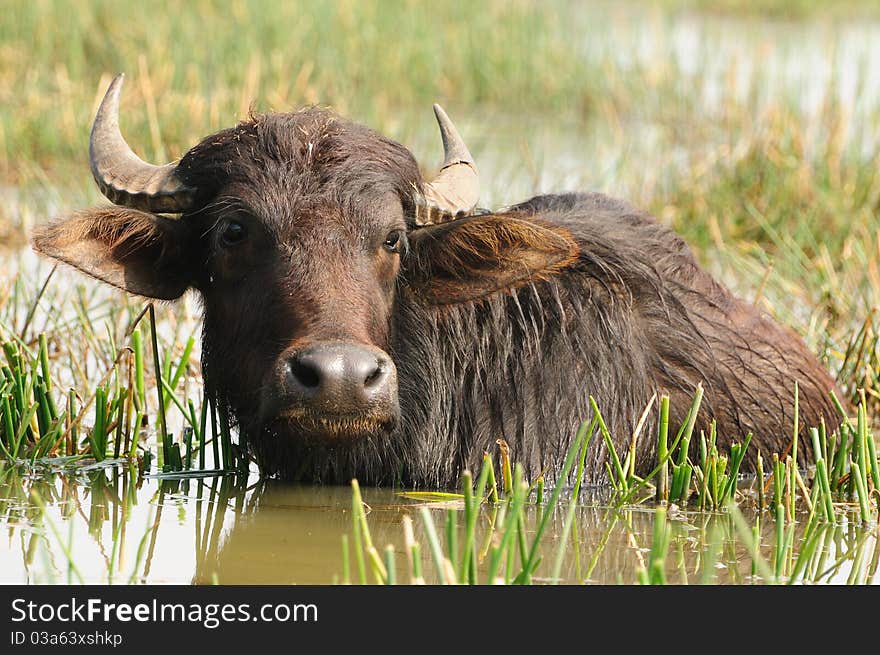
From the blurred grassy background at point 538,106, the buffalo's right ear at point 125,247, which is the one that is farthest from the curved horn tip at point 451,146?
the blurred grassy background at point 538,106

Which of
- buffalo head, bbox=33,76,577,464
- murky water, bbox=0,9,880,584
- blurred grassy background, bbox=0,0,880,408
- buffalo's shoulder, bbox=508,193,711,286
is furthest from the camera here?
blurred grassy background, bbox=0,0,880,408

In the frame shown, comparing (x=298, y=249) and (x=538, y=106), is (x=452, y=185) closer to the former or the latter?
(x=298, y=249)

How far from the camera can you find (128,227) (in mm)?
4504

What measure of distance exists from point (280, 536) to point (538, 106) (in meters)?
8.47

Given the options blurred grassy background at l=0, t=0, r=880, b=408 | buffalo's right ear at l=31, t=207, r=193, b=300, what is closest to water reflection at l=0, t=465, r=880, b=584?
buffalo's right ear at l=31, t=207, r=193, b=300

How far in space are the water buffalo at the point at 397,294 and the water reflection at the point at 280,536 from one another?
25cm

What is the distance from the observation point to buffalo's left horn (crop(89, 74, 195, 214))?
15.2 feet

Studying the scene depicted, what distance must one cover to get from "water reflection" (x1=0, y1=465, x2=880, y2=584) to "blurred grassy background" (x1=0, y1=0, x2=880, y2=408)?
1707 mm

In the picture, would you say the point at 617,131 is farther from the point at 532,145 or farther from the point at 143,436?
the point at 143,436

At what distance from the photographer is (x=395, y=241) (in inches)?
181

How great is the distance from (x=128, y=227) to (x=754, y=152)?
5.10 meters

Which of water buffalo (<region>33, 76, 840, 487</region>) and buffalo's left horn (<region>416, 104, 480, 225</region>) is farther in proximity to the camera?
buffalo's left horn (<region>416, 104, 480, 225</region>)

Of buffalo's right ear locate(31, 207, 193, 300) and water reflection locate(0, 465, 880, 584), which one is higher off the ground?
buffalo's right ear locate(31, 207, 193, 300)

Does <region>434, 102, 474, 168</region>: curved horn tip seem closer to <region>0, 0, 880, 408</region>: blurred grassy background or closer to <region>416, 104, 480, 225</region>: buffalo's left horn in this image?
<region>416, 104, 480, 225</region>: buffalo's left horn
